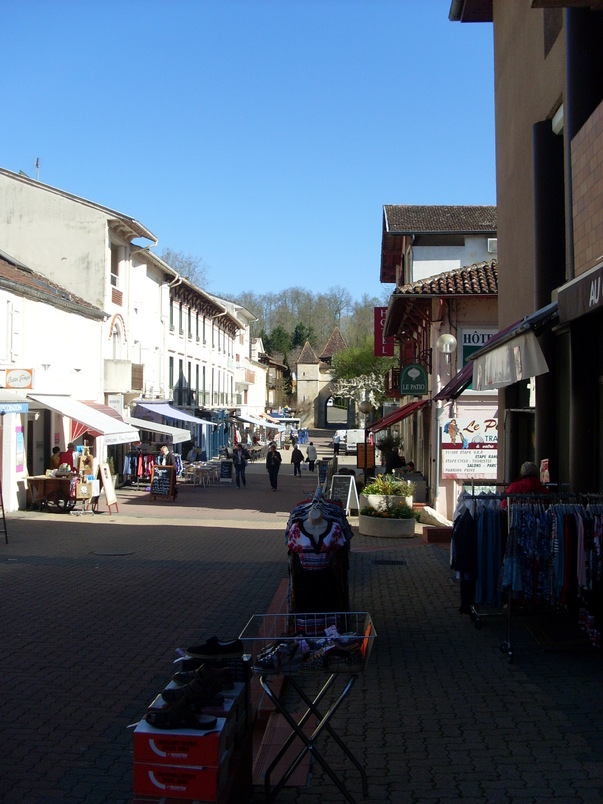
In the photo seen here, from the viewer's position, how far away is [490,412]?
21.1 metres

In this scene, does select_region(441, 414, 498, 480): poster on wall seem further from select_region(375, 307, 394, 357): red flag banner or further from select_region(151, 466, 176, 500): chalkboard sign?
select_region(375, 307, 394, 357): red flag banner

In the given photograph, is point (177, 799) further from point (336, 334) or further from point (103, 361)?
point (336, 334)

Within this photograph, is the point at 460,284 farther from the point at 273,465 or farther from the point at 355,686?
the point at 355,686

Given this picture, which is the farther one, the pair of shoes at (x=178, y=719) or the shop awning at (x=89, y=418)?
the shop awning at (x=89, y=418)

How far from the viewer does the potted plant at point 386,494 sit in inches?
651

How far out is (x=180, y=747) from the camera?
3623 millimetres

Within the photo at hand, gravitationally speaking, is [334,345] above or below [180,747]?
above

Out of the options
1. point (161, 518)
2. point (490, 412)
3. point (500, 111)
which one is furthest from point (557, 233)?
point (161, 518)

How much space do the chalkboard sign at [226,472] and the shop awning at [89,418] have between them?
10534mm

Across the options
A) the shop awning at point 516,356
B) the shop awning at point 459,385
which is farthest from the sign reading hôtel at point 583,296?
the shop awning at point 459,385

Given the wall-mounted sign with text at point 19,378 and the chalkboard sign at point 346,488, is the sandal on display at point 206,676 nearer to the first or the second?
the wall-mounted sign with text at point 19,378

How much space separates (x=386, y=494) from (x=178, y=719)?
1352 cm

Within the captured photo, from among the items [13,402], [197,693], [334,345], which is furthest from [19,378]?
[334,345]

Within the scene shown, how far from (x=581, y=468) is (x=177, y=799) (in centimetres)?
644
